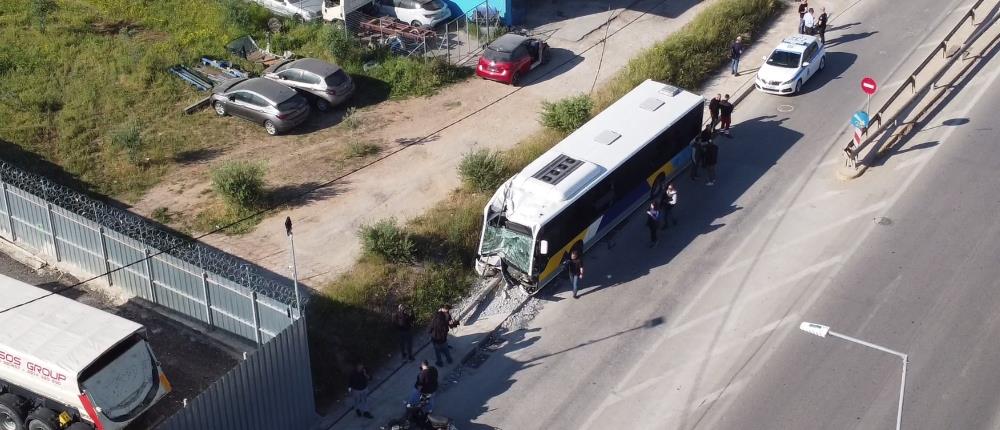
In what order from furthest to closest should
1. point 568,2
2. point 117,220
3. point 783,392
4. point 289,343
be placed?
point 568,2
point 117,220
point 783,392
point 289,343

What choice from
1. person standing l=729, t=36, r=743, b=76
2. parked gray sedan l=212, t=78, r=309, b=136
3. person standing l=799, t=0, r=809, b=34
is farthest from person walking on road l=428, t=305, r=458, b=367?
person standing l=799, t=0, r=809, b=34

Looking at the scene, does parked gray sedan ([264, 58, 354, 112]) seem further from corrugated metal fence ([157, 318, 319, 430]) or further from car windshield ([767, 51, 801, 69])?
corrugated metal fence ([157, 318, 319, 430])

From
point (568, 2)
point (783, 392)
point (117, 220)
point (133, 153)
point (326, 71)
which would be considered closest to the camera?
point (783, 392)

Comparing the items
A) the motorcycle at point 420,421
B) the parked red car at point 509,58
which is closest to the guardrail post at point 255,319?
the motorcycle at point 420,421

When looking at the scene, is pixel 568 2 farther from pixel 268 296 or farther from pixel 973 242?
pixel 268 296

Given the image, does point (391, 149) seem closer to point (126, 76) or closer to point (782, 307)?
point (126, 76)

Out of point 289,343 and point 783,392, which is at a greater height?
point 289,343

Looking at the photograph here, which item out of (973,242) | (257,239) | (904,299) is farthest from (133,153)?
(973,242)
